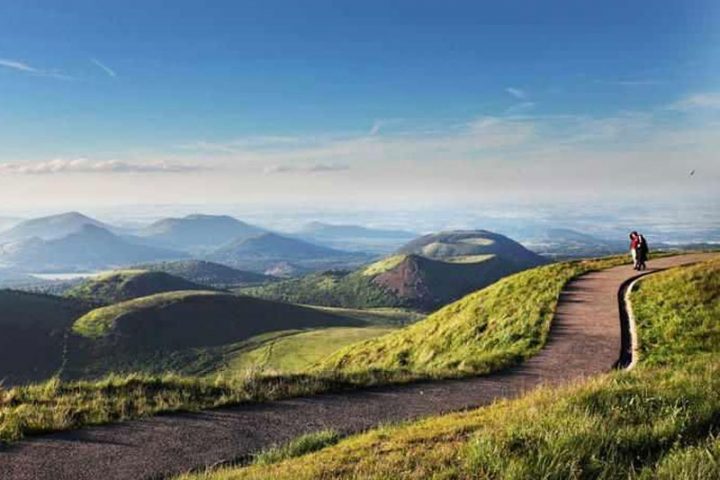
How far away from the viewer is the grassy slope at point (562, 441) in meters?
6.43

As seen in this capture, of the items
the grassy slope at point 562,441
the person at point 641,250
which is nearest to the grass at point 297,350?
the person at point 641,250

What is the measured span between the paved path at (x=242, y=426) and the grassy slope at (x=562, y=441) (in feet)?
5.66

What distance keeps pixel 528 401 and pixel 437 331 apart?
22.9 meters

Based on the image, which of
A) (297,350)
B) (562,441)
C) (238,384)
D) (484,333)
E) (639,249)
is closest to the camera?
(562,441)

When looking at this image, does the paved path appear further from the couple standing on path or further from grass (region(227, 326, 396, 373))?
grass (region(227, 326, 396, 373))

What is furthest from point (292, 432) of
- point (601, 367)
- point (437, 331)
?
point (437, 331)

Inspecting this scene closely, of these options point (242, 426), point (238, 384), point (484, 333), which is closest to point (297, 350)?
point (484, 333)

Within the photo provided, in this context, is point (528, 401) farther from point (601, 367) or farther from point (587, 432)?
point (601, 367)

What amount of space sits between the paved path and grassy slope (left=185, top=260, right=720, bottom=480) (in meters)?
1.72

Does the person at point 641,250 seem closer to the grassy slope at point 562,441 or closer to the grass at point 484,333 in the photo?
the grass at point 484,333

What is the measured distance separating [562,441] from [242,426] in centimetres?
712

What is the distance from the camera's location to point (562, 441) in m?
6.93

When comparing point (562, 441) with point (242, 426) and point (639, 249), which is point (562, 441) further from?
point (639, 249)

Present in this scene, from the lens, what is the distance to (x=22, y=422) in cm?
1136
